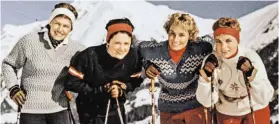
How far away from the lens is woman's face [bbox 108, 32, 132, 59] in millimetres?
2188

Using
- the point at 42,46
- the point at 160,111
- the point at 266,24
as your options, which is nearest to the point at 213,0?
the point at 266,24

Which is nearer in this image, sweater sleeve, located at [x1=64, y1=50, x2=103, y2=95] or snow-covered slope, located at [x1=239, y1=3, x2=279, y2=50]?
sweater sleeve, located at [x1=64, y1=50, x2=103, y2=95]

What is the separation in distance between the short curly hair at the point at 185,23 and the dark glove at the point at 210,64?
110 millimetres

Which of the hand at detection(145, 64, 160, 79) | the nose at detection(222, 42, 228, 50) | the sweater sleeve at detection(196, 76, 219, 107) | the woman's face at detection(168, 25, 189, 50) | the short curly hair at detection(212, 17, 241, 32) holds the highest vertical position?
the short curly hair at detection(212, 17, 241, 32)

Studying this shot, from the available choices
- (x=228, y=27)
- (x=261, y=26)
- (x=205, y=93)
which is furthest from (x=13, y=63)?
(x=261, y=26)

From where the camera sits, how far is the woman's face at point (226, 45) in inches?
86.8

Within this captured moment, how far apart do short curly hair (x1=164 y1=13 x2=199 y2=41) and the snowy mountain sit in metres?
0.07

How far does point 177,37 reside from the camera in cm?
219

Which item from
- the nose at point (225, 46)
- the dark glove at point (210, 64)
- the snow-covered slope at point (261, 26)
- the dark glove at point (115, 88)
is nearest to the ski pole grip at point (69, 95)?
the dark glove at point (115, 88)

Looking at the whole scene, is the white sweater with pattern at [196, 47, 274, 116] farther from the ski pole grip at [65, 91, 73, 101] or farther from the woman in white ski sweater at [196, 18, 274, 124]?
the ski pole grip at [65, 91, 73, 101]

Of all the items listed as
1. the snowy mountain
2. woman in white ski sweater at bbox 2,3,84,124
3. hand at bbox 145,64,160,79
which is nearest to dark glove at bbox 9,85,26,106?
woman in white ski sweater at bbox 2,3,84,124

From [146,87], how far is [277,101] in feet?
2.20

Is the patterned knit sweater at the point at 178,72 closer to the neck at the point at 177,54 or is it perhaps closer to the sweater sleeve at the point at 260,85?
the neck at the point at 177,54

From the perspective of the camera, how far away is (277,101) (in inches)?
96.7
